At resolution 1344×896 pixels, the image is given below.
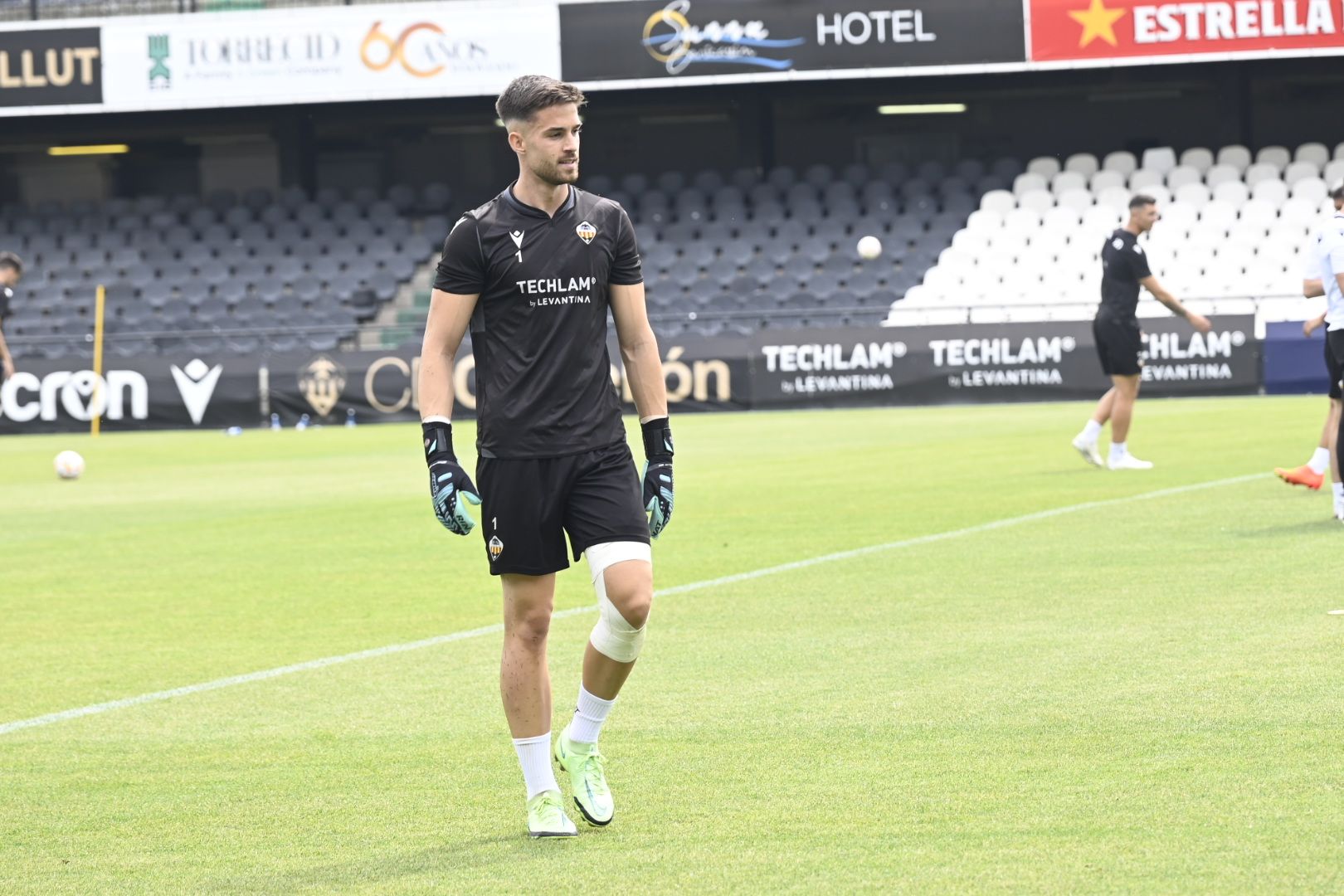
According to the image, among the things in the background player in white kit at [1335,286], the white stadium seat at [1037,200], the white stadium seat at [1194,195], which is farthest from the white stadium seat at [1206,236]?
the background player in white kit at [1335,286]

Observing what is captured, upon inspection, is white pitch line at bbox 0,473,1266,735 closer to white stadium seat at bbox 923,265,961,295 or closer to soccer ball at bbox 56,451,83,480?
soccer ball at bbox 56,451,83,480

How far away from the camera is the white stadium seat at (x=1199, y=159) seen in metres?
37.6

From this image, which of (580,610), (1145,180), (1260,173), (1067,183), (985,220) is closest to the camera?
(580,610)

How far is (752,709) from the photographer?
7176mm

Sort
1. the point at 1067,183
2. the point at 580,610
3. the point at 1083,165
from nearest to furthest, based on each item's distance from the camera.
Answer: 1. the point at 580,610
2. the point at 1067,183
3. the point at 1083,165

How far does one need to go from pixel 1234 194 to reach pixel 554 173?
32.9 m

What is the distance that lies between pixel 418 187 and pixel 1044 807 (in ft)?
130

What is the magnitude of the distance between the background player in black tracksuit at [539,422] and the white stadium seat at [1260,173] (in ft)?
109

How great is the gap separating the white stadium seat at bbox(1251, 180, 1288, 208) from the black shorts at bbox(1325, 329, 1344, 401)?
2454 centimetres

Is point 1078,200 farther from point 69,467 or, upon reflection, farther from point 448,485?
point 448,485

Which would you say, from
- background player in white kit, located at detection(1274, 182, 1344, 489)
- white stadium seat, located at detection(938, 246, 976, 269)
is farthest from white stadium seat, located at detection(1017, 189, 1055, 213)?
background player in white kit, located at detection(1274, 182, 1344, 489)

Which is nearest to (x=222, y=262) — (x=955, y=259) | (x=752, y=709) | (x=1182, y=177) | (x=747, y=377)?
(x=747, y=377)

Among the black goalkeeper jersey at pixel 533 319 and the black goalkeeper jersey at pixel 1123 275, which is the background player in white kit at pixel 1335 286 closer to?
the black goalkeeper jersey at pixel 1123 275

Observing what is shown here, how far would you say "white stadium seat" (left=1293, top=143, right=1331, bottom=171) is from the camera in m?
37.0
